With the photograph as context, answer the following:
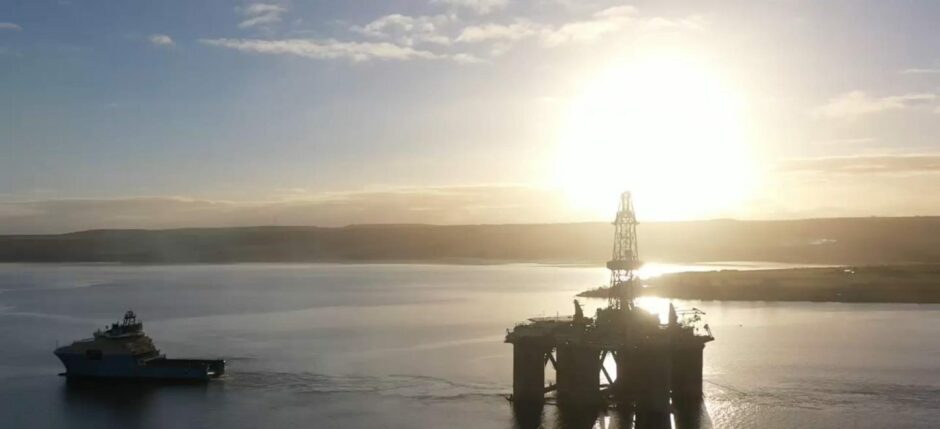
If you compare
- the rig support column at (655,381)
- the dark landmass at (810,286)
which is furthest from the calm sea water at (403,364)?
the dark landmass at (810,286)

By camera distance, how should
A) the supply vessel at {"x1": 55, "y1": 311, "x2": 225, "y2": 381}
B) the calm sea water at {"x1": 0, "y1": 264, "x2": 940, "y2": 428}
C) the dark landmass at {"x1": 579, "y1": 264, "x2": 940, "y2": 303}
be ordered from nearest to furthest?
the calm sea water at {"x1": 0, "y1": 264, "x2": 940, "y2": 428} < the supply vessel at {"x1": 55, "y1": 311, "x2": 225, "y2": 381} < the dark landmass at {"x1": 579, "y1": 264, "x2": 940, "y2": 303}

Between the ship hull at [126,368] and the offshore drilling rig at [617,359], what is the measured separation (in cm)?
2120

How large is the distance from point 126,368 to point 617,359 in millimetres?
30623

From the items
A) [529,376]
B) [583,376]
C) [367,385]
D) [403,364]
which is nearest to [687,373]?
[583,376]

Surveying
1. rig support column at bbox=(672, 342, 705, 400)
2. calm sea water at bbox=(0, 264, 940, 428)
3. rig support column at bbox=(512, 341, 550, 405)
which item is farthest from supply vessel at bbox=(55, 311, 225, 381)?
rig support column at bbox=(672, 342, 705, 400)

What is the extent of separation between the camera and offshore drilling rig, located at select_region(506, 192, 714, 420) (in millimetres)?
38094

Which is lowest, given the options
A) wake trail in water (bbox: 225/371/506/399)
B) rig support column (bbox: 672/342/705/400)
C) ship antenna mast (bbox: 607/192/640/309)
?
wake trail in water (bbox: 225/371/506/399)

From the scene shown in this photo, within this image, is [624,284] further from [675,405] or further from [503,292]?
[503,292]

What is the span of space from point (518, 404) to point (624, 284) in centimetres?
848

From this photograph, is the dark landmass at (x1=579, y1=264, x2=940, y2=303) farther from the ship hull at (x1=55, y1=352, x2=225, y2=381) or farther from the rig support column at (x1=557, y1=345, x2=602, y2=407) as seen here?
the rig support column at (x1=557, y1=345, x2=602, y2=407)

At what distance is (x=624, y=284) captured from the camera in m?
43.3

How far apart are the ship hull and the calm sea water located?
3.94ft

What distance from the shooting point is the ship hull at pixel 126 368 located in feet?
168

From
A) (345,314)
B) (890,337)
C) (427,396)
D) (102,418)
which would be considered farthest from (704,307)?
(102,418)
